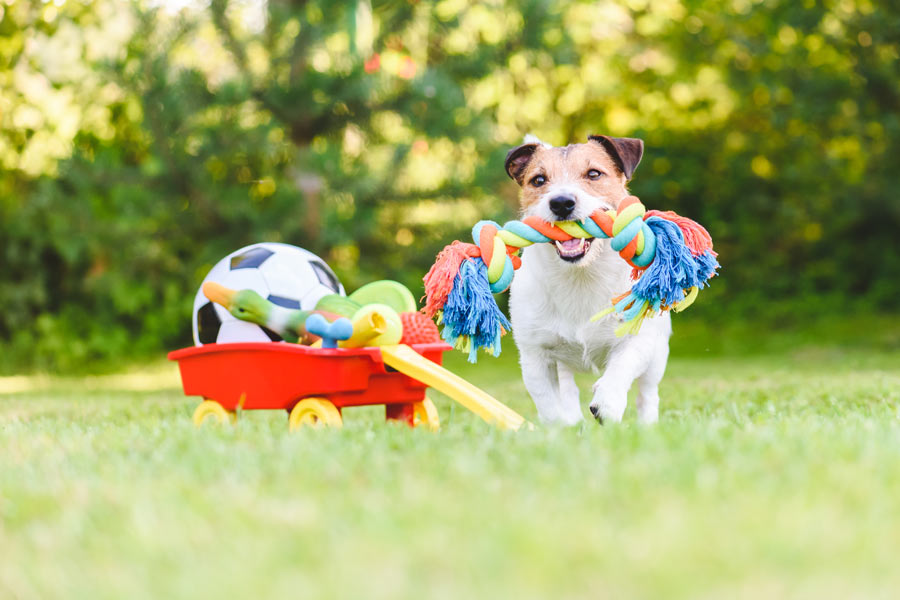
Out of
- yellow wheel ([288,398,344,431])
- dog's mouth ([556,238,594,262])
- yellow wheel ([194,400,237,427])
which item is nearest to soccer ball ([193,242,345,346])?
yellow wheel ([194,400,237,427])

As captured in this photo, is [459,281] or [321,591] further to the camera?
[459,281]

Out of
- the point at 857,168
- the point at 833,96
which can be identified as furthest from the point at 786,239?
the point at 833,96

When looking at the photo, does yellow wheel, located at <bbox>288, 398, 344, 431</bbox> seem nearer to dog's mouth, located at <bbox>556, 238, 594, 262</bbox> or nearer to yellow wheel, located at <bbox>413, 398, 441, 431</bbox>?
yellow wheel, located at <bbox>413, 398, 441, 431</bbox>

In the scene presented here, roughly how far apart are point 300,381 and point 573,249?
1.27 meters

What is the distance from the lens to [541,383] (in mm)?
3877

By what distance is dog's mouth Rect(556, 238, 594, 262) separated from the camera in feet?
12.1

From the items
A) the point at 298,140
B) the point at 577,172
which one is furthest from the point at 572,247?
the point at 298,140

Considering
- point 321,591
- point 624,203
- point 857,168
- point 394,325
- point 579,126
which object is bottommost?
point 321,591

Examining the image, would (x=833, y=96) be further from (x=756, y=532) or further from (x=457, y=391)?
(x=756, y=532)

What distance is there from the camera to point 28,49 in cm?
1088

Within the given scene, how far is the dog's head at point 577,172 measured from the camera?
147 inches

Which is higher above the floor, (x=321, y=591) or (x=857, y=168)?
(x=857, y=168)

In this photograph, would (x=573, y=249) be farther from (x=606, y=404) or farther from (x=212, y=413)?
(x=212, y=413)

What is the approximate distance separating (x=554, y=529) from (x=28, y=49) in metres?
11.1
